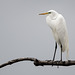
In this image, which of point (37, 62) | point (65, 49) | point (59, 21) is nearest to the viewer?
point (37, 62)

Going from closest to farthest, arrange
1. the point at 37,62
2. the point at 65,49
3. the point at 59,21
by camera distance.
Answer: the point at 37,62, the point at 59,21, the point at 65,49

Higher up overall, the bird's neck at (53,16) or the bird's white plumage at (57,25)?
the bird's neck at (53,16)

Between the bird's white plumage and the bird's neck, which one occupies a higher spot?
the bird's neck

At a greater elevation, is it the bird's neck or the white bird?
the bird's neck

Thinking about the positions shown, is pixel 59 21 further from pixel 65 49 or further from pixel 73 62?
pixel 73 62

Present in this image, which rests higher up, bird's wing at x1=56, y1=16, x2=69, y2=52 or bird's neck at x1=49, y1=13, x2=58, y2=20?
bird's neck at x1=49, y1=13, x2=58, y2=20

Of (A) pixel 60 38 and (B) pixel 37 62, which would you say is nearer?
(B) pixel 37 62

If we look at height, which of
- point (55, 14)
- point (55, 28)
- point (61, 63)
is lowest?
point (61, 63)

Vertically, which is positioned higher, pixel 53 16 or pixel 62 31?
pixel 53 16

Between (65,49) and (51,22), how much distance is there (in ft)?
0.93

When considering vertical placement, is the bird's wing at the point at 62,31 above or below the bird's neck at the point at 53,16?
below

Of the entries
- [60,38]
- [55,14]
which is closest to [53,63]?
[60,38]

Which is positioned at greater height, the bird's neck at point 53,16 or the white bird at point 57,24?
the bird's neck at point 53,16

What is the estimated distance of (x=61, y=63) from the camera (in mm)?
1409
